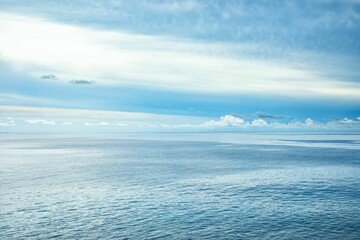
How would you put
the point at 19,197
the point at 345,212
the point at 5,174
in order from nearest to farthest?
1. the point at 345,212
2. the point at 19,197
3. the point at 5,174

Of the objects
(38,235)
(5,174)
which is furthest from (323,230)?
(5,174)

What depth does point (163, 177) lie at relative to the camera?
3191 inches

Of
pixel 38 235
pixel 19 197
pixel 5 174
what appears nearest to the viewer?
pixel 38 235

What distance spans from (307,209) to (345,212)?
4.97m

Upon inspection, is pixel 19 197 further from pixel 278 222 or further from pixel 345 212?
pixel 345 212

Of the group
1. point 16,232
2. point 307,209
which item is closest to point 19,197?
point 16,232

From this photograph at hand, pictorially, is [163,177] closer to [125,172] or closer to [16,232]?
[125,172]

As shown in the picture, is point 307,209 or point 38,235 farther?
point 307,209

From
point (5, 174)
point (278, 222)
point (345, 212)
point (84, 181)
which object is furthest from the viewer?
point (5, 174)

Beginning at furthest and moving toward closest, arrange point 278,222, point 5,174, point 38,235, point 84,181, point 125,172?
point 125,172, point 5,174, point 84,181, point 278,222, point 38,235

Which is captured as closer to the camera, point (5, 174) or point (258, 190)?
point (258, 190)

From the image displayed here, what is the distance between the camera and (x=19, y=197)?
187ft

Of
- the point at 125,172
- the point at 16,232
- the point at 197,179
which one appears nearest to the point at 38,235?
the point at 16,232

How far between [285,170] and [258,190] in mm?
33110
